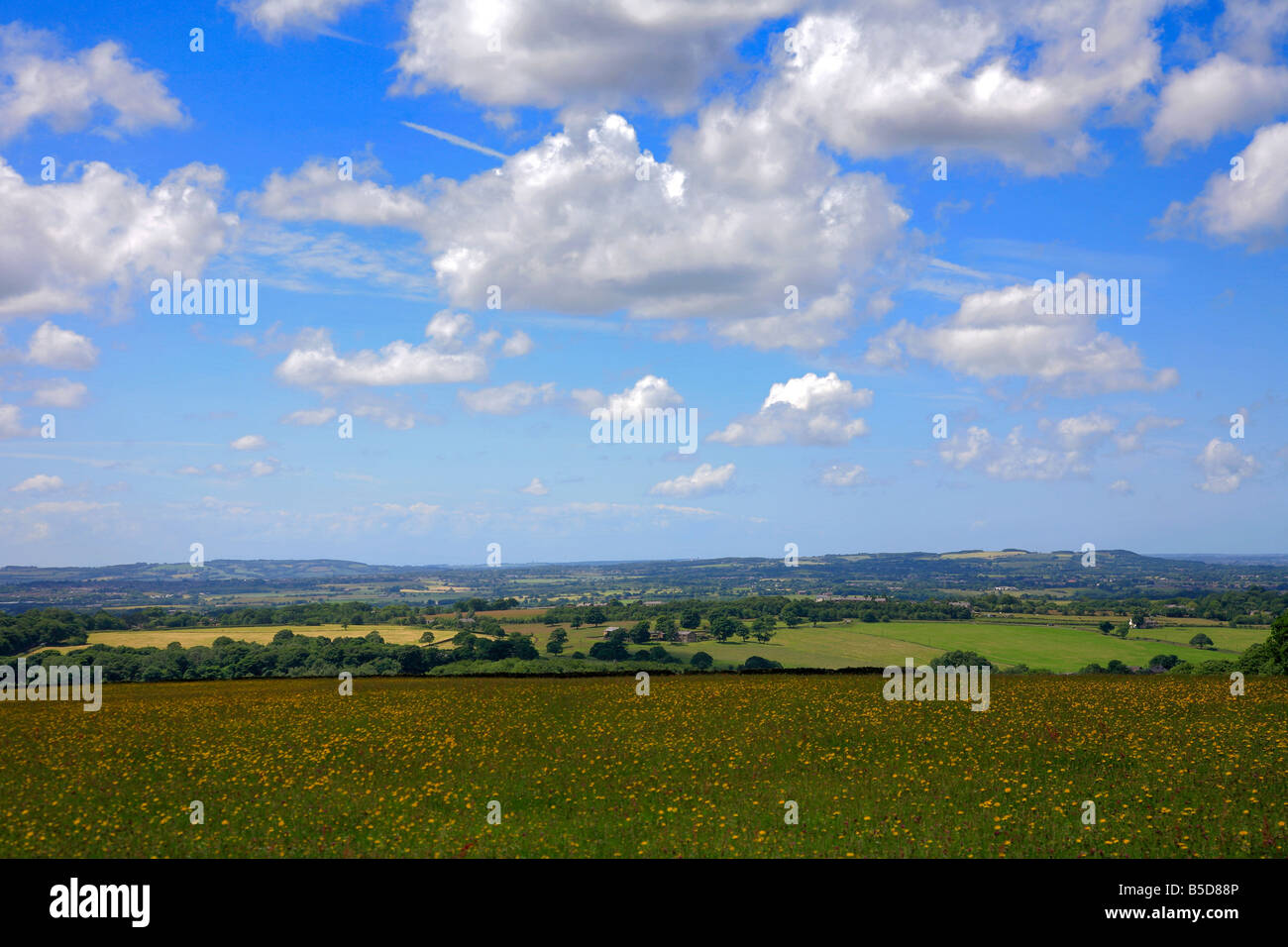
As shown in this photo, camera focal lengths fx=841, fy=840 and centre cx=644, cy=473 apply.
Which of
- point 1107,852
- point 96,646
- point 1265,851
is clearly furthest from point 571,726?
point 96,646

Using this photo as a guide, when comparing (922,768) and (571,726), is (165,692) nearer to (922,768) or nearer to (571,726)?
(571,726)

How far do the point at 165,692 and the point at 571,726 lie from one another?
1063 inches

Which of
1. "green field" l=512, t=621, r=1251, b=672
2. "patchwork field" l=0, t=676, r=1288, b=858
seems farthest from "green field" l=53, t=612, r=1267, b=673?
"patchwork field" l=0, t=676, r=1288, b=858

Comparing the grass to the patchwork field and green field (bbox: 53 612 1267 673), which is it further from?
the patchwork field

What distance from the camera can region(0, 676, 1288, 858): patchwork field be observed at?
17516 mm

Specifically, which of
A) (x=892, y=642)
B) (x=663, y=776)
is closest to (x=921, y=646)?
(x=892, y=642)

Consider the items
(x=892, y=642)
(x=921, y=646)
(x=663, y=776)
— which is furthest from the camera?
(x=892, y=642)

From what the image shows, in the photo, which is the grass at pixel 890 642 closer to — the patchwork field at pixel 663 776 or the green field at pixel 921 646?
the green field at pixel 921 646

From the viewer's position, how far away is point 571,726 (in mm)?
30266

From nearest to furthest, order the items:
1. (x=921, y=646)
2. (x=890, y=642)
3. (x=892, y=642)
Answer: (x=921, y=646) < (x=890, y=642) < (x=892, y=642)

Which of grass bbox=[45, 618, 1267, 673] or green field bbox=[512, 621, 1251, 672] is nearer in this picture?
green field bbox=[512, 621, 1251, 672]

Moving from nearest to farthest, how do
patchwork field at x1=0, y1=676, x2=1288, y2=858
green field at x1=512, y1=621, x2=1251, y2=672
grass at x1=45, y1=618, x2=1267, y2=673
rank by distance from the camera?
patchwork field at x1=0, y1=676, x2=1288, y2=858, green field at x1=512, y1=621, x2=1251, y2=672, grass at x1=45, y1=618, x2=1267, y2=673

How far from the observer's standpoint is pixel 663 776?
896 inches

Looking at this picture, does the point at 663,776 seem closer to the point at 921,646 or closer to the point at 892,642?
the point at 921,646
